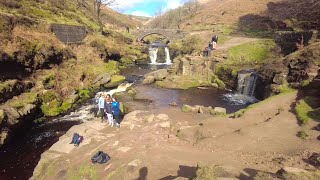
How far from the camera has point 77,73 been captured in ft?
120

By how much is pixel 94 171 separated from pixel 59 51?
26723 mm

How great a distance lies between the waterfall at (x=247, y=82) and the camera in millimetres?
31455

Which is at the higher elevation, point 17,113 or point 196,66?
point 196,66

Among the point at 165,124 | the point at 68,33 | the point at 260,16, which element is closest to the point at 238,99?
the point at 165,124

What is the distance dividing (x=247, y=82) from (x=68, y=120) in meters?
20.1

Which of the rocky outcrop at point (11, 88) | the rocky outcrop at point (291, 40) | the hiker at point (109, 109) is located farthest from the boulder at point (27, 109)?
the rocky outcrop at point (291, 40)

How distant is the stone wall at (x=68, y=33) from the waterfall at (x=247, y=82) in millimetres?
27401

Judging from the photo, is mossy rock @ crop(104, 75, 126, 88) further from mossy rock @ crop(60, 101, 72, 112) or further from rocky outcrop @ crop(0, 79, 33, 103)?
rocky outcrop @ crop(0, 79, 33, 103)

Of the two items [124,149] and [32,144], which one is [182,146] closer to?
[124,149]

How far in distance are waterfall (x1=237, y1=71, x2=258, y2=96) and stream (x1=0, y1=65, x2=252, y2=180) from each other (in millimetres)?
1215

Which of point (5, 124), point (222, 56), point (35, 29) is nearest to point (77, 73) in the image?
point (35, 29)

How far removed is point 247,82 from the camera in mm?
32281

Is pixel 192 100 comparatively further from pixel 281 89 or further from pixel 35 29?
pixel 35 29

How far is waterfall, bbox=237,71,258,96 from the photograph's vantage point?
3145 centimetres
